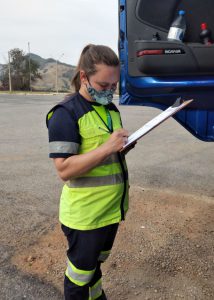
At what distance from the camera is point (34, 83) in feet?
204

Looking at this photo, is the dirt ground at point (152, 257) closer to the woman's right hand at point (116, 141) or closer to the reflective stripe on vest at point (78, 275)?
the reflective stripe on vest at point (78, 275)

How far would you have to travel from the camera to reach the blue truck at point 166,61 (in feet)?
9.55

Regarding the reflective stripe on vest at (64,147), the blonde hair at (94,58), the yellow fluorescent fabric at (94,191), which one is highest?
the blonde hair at (94,58)

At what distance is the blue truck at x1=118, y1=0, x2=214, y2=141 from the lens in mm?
2910

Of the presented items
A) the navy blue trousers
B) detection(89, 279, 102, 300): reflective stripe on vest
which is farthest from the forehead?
detection(89, 279, 102, 300): reflective stripe on vest

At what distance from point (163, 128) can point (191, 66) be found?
248 inches

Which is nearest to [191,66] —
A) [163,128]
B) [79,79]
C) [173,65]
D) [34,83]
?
[173,65]

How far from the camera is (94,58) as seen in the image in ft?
5.98

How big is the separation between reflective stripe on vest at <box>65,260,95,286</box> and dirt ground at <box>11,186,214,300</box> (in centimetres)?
67

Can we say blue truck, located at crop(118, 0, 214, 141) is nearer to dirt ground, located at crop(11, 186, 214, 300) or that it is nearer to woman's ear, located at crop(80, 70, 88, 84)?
dirt ground, located at crop(11, 186, 214, 300)

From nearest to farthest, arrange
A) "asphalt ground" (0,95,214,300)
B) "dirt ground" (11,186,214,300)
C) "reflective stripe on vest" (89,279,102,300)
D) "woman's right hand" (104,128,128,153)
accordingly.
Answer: "woman's right hand" (104,128,128,153) → "reflective stripe on vest" (89,279,102,300) → "dirt ground" (11,186,214,300) → "asphalt ground" (0,95,214,300)

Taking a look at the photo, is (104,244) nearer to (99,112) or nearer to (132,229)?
(99,112)

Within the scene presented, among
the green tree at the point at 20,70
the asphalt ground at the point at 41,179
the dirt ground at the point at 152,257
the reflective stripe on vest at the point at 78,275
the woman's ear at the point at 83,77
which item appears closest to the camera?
the woman's ear at the point at 83,77

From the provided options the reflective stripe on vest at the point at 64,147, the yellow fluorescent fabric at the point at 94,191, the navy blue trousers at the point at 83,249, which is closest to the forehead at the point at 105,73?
the yellow fluorescent fabric at the point at 94,191
